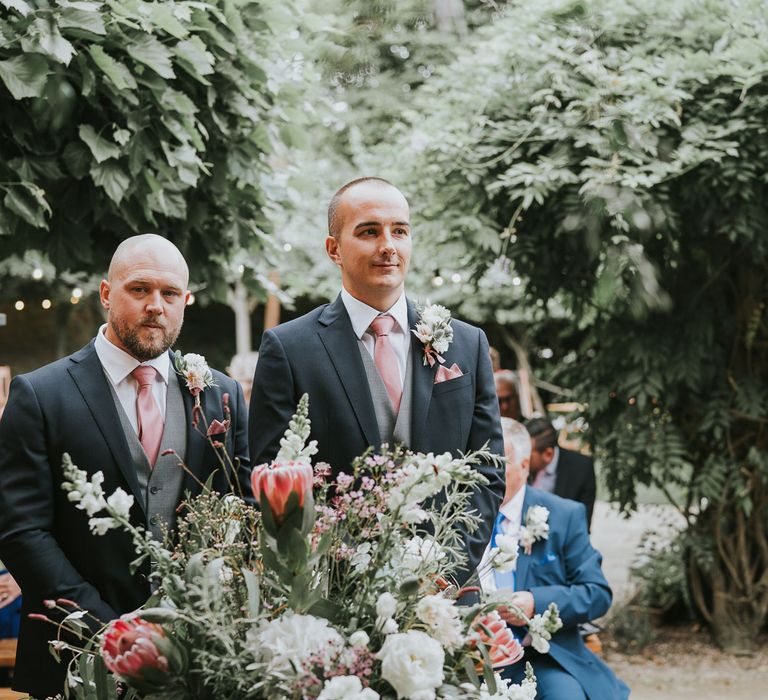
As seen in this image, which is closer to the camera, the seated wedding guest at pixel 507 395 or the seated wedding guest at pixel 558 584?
the seated wedding guest at pixel 558 584

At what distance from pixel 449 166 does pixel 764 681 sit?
3.96m

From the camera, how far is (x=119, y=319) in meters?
2.78

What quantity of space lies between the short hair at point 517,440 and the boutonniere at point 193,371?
5.66 ft

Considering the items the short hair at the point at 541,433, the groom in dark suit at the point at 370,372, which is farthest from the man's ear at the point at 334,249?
the short hair at the point at 541,433

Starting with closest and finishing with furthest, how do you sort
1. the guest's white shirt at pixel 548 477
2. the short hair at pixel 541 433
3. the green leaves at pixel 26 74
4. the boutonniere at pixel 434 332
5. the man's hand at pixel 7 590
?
the boutonniere at pixel 434 332 < the green leaves at pixel 26 74 < the man's hand at pixel 7 590 < the short hair at pixel 541 433 < the guest's white shirt at pixel 548 477

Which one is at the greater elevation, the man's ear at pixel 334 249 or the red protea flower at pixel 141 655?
the man's ear at pixel 334 249

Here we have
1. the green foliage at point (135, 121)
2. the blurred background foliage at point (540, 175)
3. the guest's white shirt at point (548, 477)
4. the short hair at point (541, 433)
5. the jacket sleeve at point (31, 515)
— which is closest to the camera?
the jacket sleeve at point (31, 515)

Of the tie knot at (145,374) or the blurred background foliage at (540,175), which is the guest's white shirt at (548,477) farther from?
the tie knot at (145,374)

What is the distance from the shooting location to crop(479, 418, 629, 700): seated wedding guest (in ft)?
12.6

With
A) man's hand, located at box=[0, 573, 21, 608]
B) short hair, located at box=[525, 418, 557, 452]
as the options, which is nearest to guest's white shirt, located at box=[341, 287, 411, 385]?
man's hand, located at box=[0, 573, 21, 608]

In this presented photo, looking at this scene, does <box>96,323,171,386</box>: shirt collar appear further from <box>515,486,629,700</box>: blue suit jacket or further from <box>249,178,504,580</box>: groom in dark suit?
<box>515,486,629,700</box>: blue suit jacket

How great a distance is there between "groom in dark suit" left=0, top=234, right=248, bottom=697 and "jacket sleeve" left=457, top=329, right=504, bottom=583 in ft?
2.56

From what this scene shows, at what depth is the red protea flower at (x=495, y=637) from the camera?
177cm

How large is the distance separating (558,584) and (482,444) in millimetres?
1435
